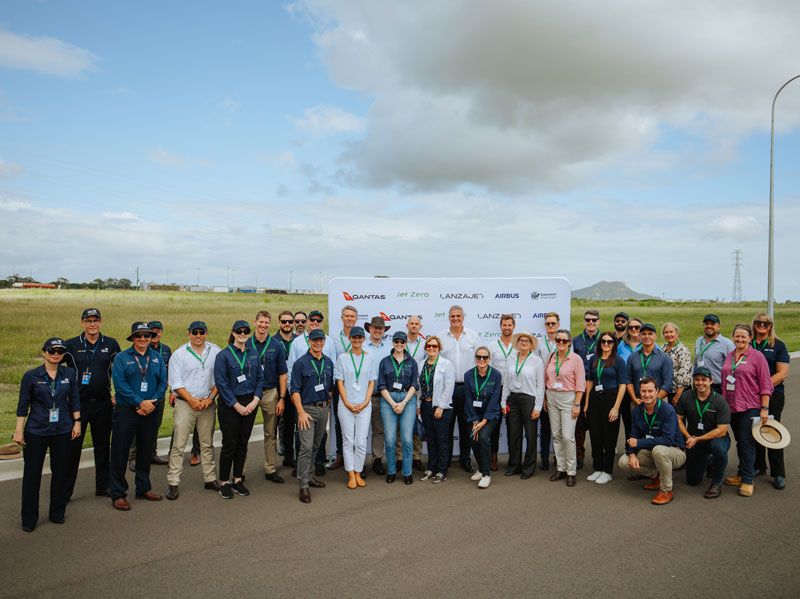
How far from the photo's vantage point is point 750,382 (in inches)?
275

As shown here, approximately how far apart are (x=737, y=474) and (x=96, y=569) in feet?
23.5

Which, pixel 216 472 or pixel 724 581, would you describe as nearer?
pixel 724 581

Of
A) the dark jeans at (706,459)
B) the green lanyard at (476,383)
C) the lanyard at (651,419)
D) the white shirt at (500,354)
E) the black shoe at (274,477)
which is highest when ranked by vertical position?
the white shirt at (500,354)

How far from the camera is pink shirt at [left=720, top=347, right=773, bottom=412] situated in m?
6.93

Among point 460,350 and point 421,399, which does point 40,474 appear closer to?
point 421,399

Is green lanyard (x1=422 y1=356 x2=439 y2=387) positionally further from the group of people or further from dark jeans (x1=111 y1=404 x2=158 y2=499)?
dark jeans (x1=111 y1=404 x2=158 y2=499)

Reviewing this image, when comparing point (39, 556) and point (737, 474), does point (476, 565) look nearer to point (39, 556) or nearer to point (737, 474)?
point (39, 556)

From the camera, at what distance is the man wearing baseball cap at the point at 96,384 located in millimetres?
6566

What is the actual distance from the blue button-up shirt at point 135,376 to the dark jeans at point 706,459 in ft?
21.1

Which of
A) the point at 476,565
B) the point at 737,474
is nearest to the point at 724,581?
the point at 476,565

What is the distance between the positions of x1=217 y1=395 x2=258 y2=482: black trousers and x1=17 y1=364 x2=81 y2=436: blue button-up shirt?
157 centimetres

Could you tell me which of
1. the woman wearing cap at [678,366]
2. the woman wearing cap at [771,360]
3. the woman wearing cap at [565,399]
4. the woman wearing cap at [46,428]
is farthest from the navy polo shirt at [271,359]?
the woman wearing cap at [771,360]

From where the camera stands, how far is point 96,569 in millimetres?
4832

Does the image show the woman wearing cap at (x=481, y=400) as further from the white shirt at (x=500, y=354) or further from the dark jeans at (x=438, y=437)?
the white shirt at (x=500, y=354)
